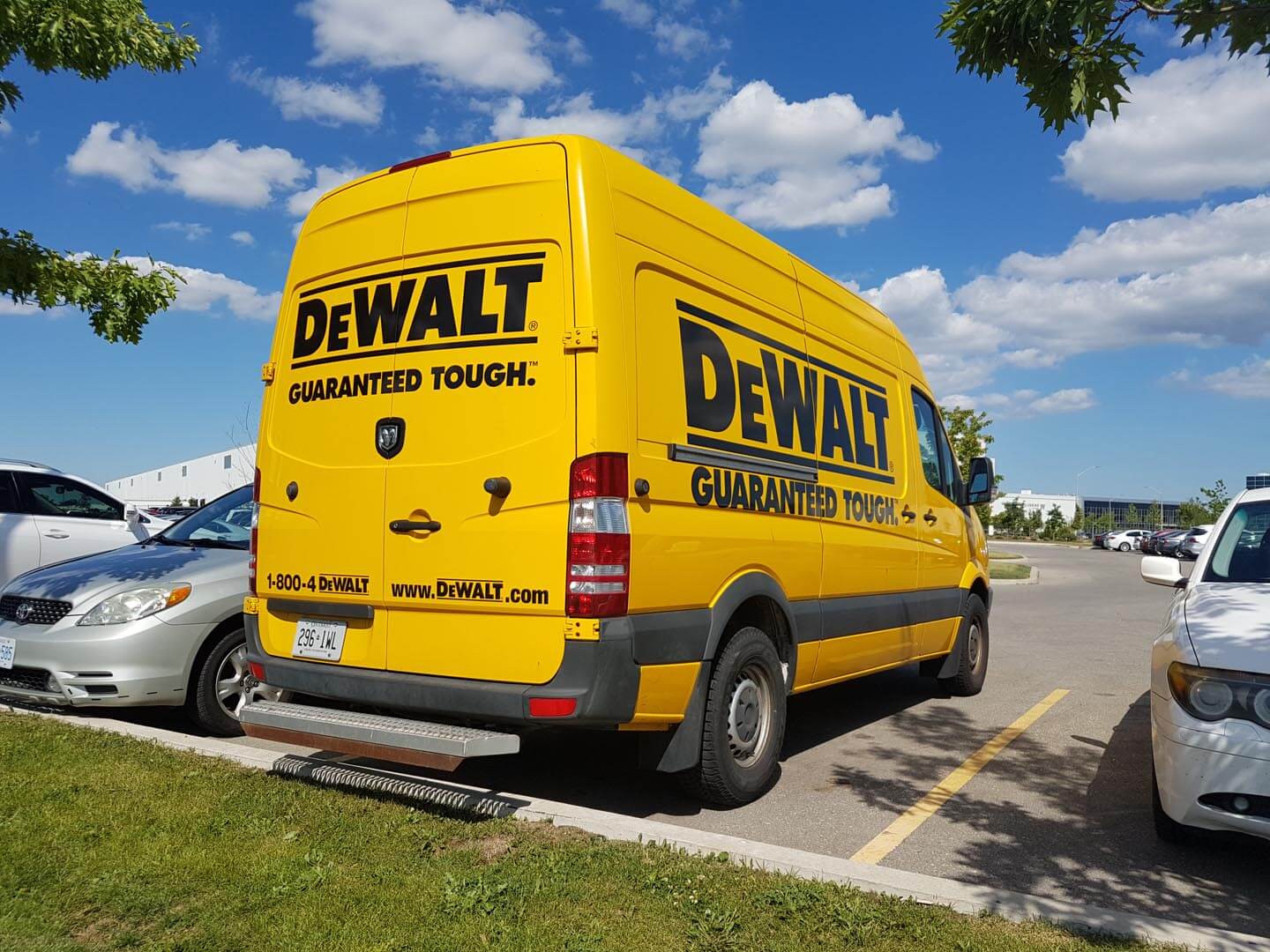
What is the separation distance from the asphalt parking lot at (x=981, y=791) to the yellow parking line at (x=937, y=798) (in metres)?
0.05

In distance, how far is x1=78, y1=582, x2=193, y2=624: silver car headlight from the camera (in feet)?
20.0

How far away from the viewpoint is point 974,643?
28.0 feet

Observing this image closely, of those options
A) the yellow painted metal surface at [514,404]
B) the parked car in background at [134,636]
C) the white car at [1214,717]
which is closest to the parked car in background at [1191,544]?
the white car at [1214,717]

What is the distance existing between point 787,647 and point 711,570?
103 centimetres

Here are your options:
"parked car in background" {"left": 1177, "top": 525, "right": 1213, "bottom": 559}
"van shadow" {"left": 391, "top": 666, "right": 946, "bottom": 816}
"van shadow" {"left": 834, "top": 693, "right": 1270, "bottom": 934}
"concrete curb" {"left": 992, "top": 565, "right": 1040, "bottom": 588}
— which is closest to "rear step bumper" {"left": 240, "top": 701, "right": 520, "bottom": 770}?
"van shadow" {"left": 391, "top": 666, "right": 946, "bottom": 816}

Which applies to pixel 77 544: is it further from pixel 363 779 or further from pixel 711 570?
pixel 711 570

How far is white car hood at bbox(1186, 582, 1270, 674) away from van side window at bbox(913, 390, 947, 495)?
2838 millimetres

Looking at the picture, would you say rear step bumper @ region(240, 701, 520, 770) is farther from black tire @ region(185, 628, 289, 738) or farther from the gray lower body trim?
the gray lower body trim

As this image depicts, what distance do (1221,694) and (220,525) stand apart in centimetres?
631

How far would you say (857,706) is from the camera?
8039 mm

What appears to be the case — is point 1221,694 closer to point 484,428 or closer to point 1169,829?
point 1169,829

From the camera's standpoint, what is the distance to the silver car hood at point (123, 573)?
20.4 ft

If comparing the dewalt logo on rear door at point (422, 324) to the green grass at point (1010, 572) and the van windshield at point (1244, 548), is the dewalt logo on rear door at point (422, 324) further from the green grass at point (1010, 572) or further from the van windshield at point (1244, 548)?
the green grass at point (1010, 572)

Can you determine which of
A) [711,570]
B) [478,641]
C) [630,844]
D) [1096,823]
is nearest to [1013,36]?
[711,570]
